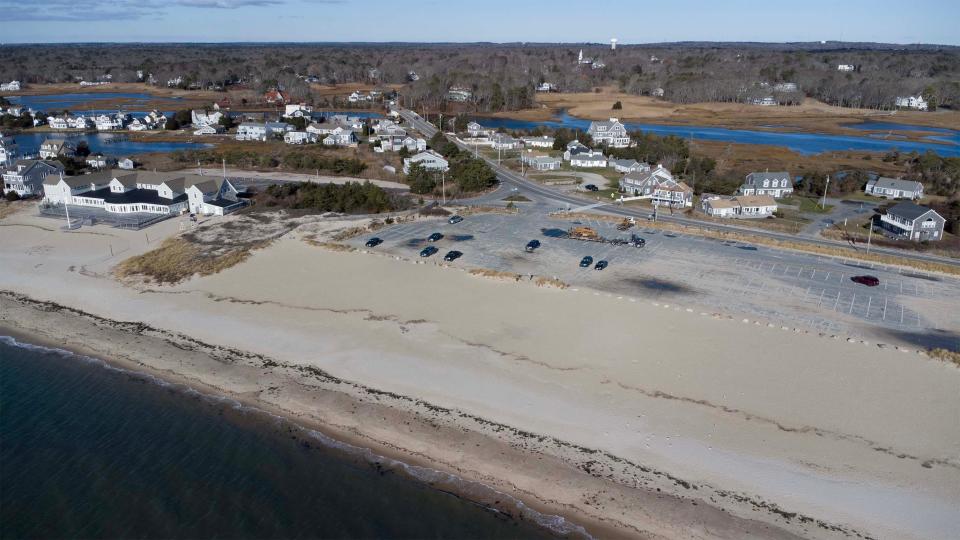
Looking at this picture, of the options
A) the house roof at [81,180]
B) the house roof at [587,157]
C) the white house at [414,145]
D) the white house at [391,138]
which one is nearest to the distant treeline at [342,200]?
the house roof at [81,180]

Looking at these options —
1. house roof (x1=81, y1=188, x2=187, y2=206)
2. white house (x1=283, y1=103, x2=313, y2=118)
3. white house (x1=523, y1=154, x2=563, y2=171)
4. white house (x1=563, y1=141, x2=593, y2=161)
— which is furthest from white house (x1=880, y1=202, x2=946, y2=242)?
white house (x1=283, y1=103, x2=313, y2=118)

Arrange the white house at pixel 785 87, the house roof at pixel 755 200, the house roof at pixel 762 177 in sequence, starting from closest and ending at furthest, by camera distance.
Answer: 1. the house roof at pixel 755 200
2. the house roof at pixel 762 177
3. the white house at pixel 785 87

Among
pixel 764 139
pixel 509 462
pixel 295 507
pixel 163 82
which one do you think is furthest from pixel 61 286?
pixel 163 82

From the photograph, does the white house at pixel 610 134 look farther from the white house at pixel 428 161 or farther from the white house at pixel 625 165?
the white house at pixel 428 161

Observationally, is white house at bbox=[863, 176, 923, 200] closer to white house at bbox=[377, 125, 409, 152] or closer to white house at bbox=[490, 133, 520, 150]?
white house at bbox=[490, 133, 520, 150]

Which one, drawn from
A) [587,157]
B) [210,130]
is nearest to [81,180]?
[210,130]

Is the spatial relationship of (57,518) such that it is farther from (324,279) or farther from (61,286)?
(61,286)
